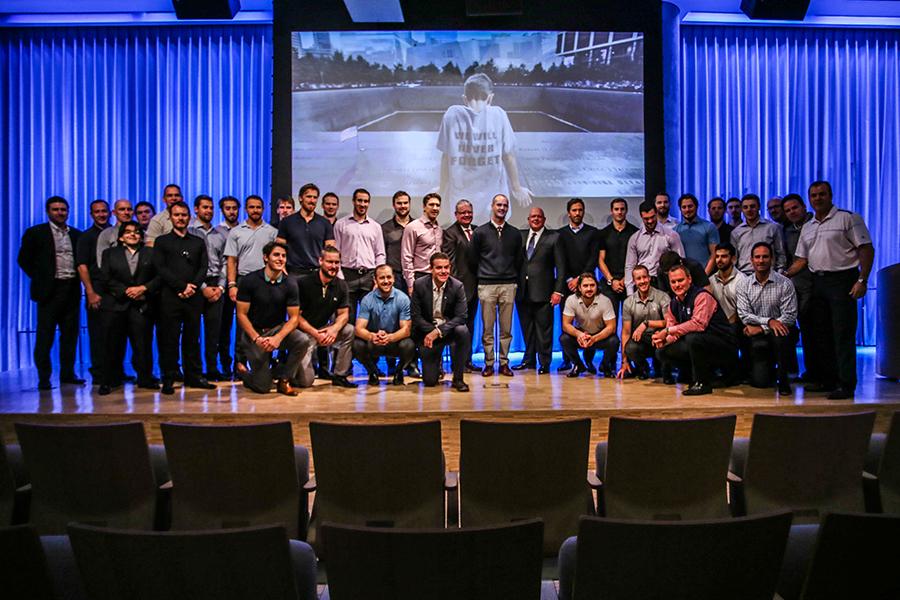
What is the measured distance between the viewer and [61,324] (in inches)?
228

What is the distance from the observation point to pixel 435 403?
452cm

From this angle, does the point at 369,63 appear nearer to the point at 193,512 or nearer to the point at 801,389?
the point at 801,389

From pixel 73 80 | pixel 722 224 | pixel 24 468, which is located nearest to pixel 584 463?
pixel 24 468

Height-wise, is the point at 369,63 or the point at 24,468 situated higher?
the point at 369,63

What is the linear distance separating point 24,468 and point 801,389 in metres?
4.84

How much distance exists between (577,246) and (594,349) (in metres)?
1.00

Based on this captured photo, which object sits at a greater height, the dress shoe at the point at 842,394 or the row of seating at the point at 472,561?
the row of seating at the point at 472,561

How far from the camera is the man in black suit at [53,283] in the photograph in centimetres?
565

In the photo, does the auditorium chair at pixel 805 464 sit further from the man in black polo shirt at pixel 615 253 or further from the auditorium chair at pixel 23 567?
the man in black polo shirt at pixel 615 253

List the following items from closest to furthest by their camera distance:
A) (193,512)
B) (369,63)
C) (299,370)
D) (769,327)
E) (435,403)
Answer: (193,512) → (435,403) → (769,327) → (299,370) → (369,63)

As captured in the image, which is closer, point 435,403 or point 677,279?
point 435,403

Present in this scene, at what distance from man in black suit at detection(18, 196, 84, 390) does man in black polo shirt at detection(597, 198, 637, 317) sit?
4.46m

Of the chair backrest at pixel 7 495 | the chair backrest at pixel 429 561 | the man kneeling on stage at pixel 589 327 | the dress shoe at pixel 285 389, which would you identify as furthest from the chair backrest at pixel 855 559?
the man kneeling on stage at pixel 589 327

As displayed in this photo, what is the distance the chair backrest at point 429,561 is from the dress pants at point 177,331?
13.8 feet
